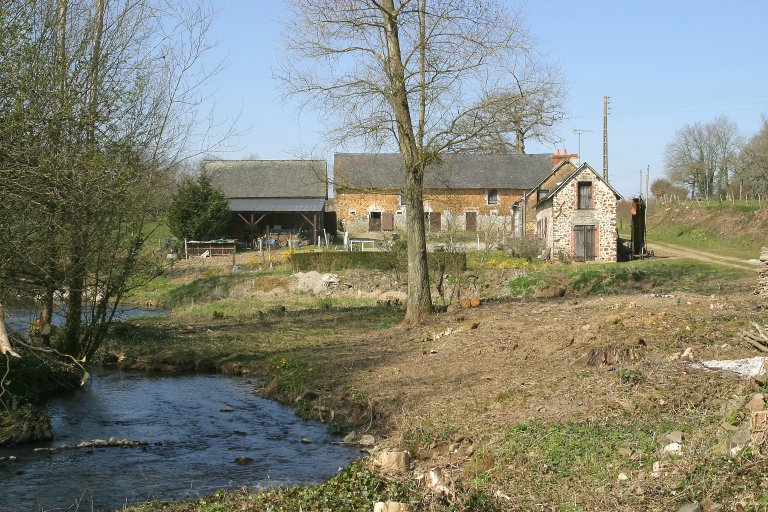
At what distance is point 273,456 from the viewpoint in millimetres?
10461

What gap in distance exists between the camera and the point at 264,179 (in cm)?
6088

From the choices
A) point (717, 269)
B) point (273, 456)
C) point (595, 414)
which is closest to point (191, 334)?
point (273, 456)

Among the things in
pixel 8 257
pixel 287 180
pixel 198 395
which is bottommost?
pixel 198 395

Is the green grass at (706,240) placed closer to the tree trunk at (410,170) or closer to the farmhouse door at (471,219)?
the farmhouse door at (471,219)

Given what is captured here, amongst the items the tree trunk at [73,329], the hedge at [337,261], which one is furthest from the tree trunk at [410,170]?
the hedge at [337,261]

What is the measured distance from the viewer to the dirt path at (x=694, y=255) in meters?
35.1

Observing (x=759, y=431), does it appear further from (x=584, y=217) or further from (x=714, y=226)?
(x=714, y=226)

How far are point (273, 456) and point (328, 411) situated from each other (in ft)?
7.71

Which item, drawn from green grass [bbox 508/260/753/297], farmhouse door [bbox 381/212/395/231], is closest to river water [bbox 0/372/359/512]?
green grass [bbox 508/260/753/297]

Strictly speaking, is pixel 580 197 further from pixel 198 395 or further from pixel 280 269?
pixel 198 395

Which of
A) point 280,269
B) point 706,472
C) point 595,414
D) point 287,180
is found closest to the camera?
point 706,472

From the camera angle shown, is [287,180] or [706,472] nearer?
[706,472]

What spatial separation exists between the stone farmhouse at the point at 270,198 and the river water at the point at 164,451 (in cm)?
4073

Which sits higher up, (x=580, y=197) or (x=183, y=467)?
(x=580, y=197)
